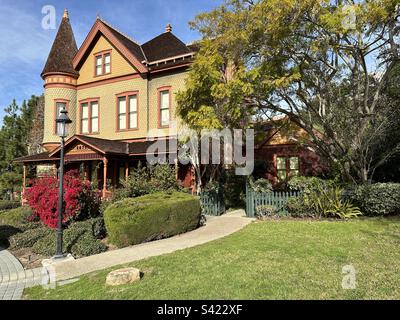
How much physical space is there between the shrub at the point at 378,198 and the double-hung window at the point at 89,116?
17.1 m

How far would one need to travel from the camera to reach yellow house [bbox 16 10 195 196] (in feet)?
64.1

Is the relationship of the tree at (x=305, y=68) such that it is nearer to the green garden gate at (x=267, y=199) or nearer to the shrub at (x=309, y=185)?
the shrub at (x=309, y=185)

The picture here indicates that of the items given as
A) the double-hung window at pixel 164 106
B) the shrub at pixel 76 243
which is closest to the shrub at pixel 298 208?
the shrub at pixel 76 243

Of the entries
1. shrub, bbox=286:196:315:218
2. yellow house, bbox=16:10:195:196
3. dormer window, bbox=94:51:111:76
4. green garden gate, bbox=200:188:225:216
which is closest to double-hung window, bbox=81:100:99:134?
yellow house, bbox=16:10:195:196

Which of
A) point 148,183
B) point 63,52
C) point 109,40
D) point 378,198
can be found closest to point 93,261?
point 148,183

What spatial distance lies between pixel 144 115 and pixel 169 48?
5181mm

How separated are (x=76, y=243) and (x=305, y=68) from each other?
36.1 feet

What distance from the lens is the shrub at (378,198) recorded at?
11.9m

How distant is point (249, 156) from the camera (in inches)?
762

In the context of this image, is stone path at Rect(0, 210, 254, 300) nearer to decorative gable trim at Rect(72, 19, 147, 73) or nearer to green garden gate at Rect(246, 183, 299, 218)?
green garden gate at Rect(246, 183, 299, 218)

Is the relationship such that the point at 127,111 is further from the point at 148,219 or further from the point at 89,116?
the point at 148,219

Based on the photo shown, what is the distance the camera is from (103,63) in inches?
890

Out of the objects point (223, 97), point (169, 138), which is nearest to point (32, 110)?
point (169, 138)

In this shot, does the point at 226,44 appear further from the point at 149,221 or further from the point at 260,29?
the point at 149,221
